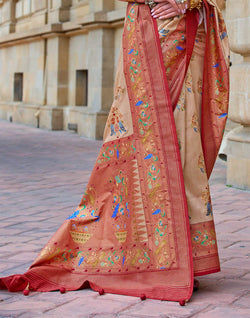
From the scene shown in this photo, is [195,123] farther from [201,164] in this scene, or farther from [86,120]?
[86,120]

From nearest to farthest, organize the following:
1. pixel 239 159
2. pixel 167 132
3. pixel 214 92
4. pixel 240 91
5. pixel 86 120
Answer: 1. pixel 167 132
2. pixel 214 92
3. pixel 240 91
4. pixel 239 159
5. pixel 86 120

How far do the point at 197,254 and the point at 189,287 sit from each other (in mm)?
169

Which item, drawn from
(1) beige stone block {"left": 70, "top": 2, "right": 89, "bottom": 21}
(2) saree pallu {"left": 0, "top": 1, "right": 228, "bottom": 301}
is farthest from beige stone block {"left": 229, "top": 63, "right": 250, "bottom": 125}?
(1) beige stone block {"left": 70, "top": 2, "right": 89, "bottom": 21}

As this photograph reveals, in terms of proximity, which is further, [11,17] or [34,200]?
[11,17]

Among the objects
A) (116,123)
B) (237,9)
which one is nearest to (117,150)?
(116,123)

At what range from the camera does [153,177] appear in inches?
125

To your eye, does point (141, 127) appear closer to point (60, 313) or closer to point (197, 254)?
point (197, 254)

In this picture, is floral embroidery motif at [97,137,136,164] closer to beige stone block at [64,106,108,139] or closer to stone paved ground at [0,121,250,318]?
stone paved ground at [0,121,250,318]

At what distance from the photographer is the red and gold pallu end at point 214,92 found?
327 centimetres

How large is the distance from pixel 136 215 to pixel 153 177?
0.20 meters

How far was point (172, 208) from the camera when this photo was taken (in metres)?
3.11

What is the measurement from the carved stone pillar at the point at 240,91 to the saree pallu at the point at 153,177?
300cm

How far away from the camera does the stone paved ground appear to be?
291 cm

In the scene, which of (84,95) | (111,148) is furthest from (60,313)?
(84,95)
